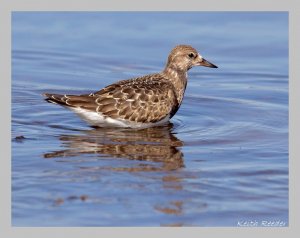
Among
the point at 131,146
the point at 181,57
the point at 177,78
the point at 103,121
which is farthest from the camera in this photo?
the point at 181,57

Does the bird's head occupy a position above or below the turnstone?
above

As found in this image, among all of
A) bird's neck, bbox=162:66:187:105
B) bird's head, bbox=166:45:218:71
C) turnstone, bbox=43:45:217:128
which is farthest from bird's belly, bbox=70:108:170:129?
bird's head, bbox=166:45:218:71

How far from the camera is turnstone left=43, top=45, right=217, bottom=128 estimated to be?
12.3 meters

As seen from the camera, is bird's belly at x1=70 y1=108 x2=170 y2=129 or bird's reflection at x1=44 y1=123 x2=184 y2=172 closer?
bird's reflection at x1=44 y1=123 x2=184 y2=172

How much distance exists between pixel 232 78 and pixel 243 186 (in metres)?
6.08

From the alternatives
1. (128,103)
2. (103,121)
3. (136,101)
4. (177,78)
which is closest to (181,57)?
(177,78)

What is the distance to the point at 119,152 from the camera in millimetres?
11211

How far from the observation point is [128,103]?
41.1 ft

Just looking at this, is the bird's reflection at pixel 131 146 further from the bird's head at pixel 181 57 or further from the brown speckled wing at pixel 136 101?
the bird's head at pixel 181 57

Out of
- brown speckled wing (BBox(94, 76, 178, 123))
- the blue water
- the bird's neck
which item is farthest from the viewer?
the bird's neck

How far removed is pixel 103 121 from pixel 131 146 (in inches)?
41.4

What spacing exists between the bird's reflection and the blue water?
16mm

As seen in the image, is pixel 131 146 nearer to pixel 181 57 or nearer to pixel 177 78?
pixel 177 78

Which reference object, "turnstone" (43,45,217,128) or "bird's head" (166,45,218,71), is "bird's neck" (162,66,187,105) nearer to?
"bird's head" (166,45,218,71)
